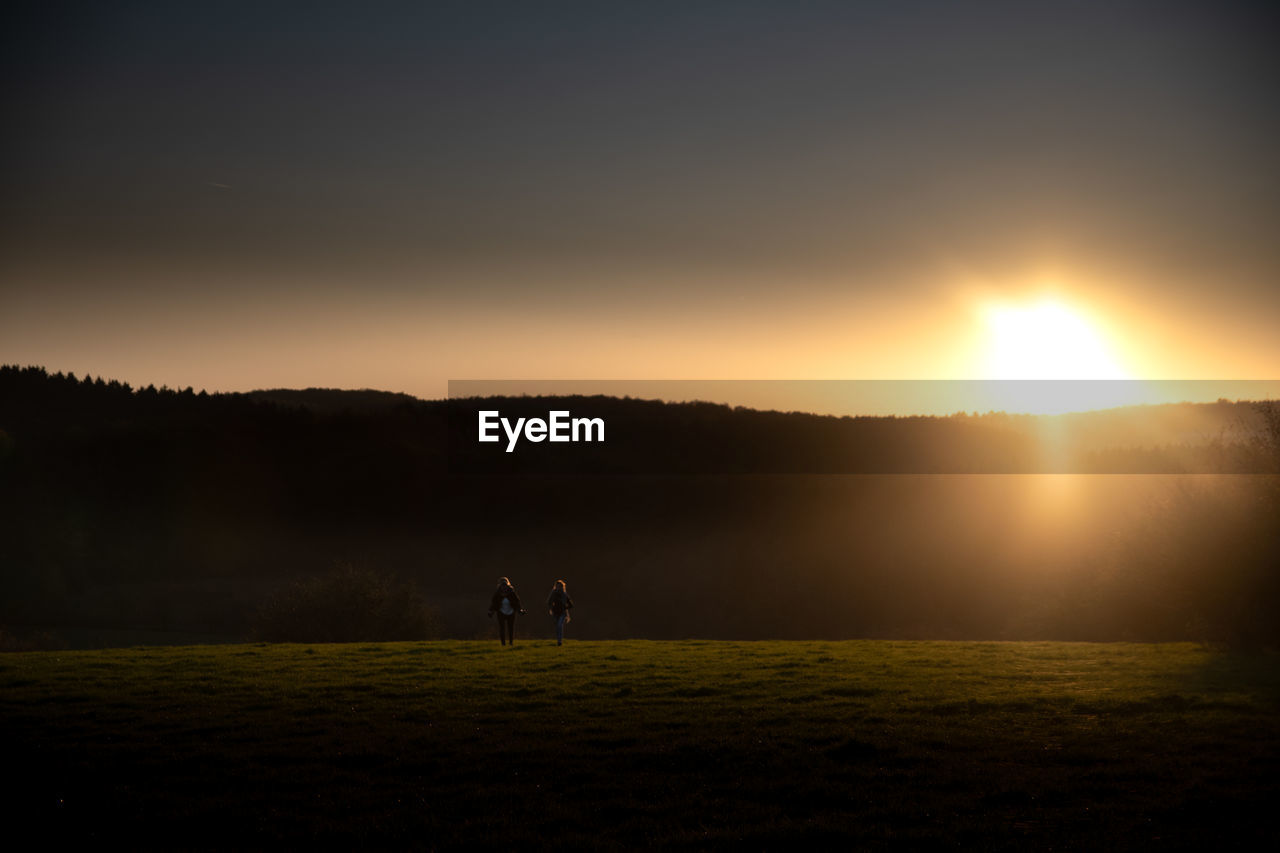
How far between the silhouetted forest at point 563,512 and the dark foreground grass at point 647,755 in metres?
49.4

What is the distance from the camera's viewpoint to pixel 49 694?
2378cm

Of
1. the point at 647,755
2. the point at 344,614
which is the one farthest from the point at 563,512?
the point at 647,755

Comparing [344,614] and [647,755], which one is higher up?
[647,755]

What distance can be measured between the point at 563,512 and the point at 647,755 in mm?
120741

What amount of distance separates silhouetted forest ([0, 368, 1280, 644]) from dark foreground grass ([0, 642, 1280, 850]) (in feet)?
162

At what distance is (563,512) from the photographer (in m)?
137

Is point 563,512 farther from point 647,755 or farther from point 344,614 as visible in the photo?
point 647,755

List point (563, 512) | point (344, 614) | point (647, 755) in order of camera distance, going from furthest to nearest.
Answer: point (563, 512) < point (344, 614) < point (647, 755)

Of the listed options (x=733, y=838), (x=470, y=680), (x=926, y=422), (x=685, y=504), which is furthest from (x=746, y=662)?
(x=926, y=422)

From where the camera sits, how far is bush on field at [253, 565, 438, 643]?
6069 centimetres

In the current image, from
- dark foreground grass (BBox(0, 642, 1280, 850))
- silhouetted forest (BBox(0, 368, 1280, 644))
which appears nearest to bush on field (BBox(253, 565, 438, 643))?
silhouetted forest (BBox(0, 368, 1280, 644))

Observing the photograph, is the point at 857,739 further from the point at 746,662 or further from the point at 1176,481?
the point at 1176,481

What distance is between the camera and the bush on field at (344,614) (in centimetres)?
6069

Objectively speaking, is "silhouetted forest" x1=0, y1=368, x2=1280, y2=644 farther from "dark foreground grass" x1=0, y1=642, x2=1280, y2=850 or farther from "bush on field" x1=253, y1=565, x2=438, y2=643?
"dark foreground grass" x1=0, y1=642, x2=1280, y2=850
